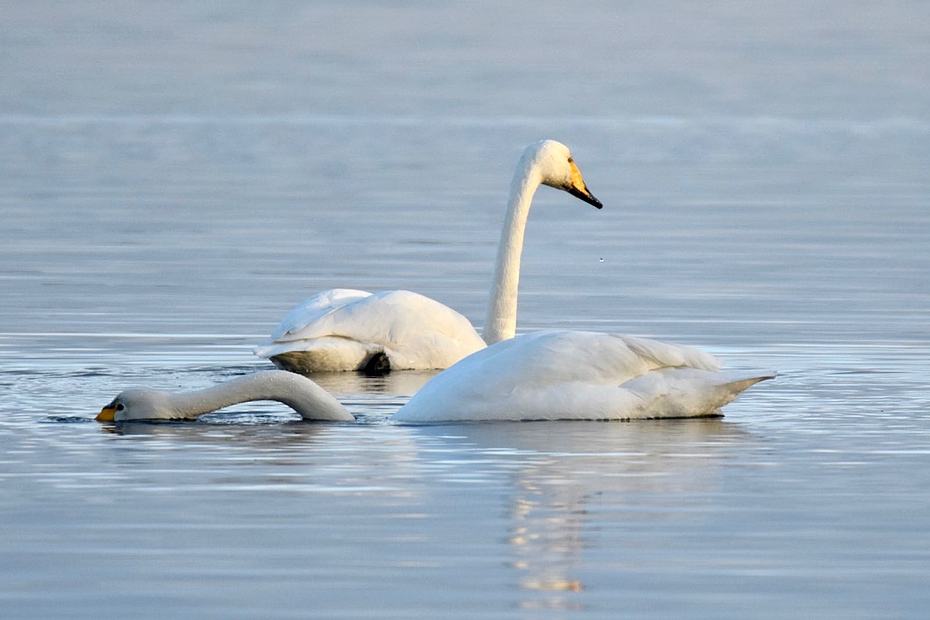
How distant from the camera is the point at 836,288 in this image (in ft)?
58.1

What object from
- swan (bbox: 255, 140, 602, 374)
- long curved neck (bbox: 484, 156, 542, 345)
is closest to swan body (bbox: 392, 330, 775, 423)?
swan (bbox: 255, 140, 602, 374)

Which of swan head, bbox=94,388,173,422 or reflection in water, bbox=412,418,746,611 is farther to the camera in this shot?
swan head, bbox=94,388,173,422

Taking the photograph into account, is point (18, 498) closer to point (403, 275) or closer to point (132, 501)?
point (132, 501)

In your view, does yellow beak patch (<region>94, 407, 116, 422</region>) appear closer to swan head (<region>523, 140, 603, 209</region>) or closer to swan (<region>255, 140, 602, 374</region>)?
swan (<region>255, 140, 602, 374</region>)

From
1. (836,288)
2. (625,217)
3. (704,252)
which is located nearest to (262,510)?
(836,288)

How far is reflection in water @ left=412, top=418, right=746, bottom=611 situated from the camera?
23.9 feet

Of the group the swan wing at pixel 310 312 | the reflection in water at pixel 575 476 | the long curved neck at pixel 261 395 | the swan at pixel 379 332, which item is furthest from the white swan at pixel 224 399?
the swan wing at pixel 310 312

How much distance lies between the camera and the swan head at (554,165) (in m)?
15.4

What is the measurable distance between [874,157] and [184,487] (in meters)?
30.9

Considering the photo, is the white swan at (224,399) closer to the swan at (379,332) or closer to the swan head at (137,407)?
the swan head at (137,407)

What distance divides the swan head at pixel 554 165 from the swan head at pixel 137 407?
16.5ft

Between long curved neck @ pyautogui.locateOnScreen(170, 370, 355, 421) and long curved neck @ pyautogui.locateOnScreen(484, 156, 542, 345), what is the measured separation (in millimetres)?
3537

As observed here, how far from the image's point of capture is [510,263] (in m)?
14.7

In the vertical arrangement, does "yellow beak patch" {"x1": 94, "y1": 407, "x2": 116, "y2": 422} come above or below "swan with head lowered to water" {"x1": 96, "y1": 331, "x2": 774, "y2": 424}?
below
